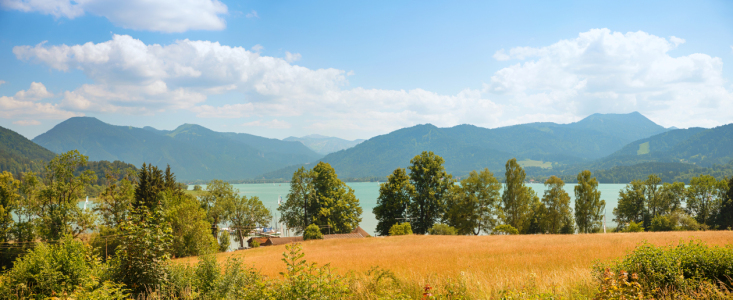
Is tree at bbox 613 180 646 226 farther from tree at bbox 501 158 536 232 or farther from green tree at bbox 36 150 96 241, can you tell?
green tree at bbox 36 150 96 241

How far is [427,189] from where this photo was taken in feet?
133

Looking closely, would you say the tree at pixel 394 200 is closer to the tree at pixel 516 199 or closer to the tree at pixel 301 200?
the tree at pixel 301 200

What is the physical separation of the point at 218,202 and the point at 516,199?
133 feet

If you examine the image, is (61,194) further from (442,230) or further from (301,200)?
(442,230)

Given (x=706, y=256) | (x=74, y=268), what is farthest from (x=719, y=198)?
(x=74, y=268)

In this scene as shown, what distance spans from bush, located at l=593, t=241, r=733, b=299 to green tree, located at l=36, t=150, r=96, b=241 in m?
42.8

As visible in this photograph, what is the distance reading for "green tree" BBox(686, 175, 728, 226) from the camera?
1753 inches

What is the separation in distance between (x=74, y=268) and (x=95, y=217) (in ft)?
115

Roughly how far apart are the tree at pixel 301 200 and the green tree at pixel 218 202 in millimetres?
10464

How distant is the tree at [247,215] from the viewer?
5350 cm

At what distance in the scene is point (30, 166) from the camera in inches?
5984

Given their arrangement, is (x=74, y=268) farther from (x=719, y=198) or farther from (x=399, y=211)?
(x=719, y=198)

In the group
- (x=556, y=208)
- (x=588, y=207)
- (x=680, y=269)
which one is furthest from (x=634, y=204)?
(x=680, y=269)

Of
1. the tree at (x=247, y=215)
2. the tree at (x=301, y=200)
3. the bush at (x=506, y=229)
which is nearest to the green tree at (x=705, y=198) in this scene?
the bush at (x=506, y=229)
